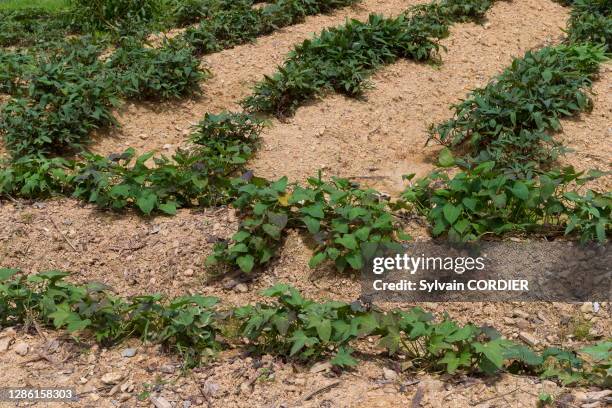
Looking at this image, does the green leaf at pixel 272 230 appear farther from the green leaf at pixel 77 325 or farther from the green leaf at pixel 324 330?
the green leaf at pixel 77 325

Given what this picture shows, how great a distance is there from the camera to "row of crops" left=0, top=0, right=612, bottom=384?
382 centimetres

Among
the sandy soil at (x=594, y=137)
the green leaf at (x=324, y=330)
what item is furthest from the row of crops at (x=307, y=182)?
the sandy soil at (x=594, y=137)

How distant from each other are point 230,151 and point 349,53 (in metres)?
1.75

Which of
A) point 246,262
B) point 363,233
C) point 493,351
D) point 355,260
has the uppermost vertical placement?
point 493,351

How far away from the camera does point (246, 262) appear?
4.65 meters

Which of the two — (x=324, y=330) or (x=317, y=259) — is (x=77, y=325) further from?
(x=317, y=259)

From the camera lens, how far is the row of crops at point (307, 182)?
12.5ft

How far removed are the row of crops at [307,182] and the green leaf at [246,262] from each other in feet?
0.05

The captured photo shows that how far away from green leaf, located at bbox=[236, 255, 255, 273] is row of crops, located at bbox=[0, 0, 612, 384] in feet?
0.05

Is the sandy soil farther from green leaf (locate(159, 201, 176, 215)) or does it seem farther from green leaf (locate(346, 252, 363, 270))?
green leaf (locate(159, 201, 176, 215))

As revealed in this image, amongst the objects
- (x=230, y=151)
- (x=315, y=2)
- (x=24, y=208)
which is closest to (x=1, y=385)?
(x=24, y=208)

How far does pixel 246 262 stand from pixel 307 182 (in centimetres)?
114

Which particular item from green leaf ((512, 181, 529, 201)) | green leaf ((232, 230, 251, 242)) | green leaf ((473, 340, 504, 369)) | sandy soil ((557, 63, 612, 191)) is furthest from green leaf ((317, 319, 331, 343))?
sandy soil ((557, 63, 612, 191))

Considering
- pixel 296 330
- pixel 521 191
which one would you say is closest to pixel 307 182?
pixel 521 191
